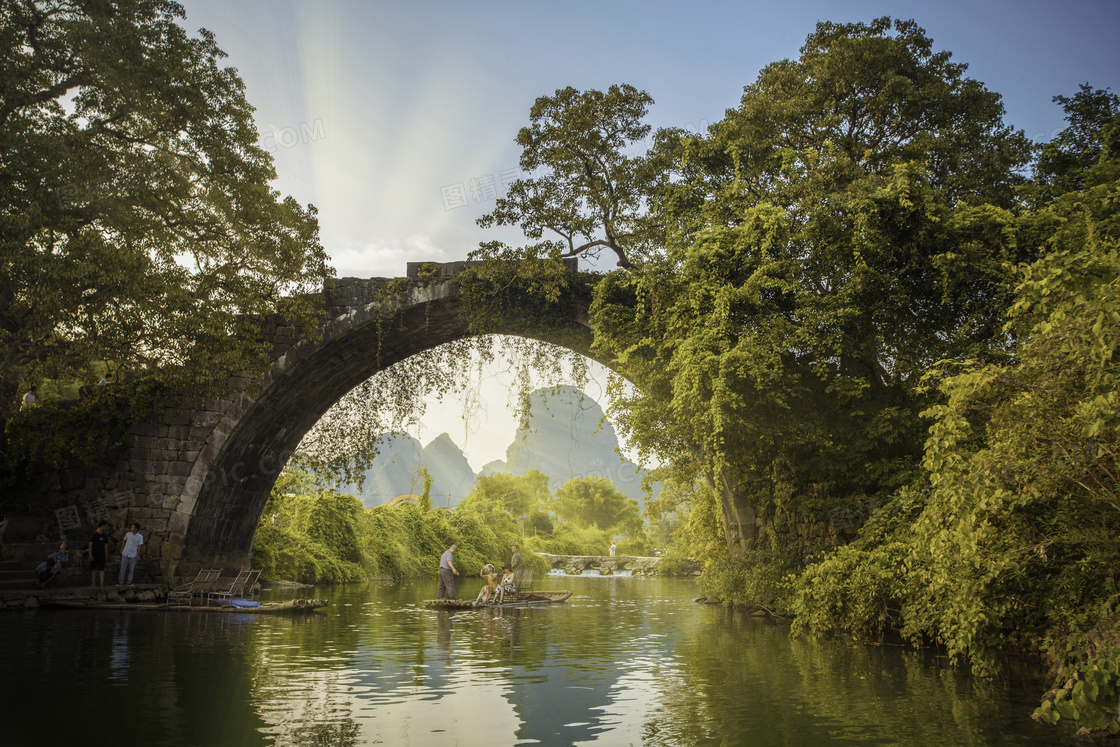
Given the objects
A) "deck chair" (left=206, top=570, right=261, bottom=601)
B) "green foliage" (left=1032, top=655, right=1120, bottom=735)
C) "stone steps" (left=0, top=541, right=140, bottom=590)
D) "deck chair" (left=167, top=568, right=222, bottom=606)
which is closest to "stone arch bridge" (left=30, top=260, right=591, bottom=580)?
"deck chair" (left=167, top=568, right=222, bottom=606)

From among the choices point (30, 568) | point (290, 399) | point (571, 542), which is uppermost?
point (290, 399)

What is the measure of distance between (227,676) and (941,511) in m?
6.70

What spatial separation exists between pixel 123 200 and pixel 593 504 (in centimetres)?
7449

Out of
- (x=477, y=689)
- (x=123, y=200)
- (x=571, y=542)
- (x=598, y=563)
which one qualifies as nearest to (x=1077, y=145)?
(x=477, y=689)

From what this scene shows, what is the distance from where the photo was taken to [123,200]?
13.0 meters

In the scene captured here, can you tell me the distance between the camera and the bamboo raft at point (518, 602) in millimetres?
14588

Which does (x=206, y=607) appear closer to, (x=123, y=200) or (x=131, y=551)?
(x=131, y=551)

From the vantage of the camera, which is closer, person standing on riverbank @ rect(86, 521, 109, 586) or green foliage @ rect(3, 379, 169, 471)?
person standing on riverbank @ rect(86, 521, 109, 586)

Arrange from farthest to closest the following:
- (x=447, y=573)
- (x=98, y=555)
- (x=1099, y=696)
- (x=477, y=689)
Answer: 1. (x=447, y=573)
2. (x=98, y=555)
3. (x=477, y=689)
4. (x=1099, y=696)

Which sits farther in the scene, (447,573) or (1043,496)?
(447,573)

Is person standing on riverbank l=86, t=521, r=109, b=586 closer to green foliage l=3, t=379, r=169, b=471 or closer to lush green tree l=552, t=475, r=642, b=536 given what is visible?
green foliage l=3, t=379, r=169, b=471

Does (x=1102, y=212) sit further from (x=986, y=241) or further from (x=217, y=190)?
(x=217, y=190)

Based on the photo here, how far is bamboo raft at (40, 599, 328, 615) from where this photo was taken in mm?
12602

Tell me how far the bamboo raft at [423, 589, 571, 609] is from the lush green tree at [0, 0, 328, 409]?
6175 millimetres
